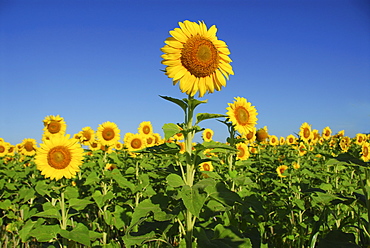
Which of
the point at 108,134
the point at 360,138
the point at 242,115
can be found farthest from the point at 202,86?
the point at 360,138

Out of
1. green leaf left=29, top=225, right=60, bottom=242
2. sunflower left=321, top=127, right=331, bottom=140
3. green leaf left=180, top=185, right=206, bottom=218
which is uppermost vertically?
sunflower left=321, top=127, right=331, bottom=140

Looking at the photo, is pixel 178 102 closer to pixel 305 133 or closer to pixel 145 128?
pixel 145 128

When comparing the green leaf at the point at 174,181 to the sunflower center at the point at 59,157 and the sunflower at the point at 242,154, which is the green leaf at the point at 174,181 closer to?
the sunflower center at the point at 59,157

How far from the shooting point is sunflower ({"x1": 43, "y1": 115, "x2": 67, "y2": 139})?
21.0 feet

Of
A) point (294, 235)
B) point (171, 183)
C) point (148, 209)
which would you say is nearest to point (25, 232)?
point (148, 209)

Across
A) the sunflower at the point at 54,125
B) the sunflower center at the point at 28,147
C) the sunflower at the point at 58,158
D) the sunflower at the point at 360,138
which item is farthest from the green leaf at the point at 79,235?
the sunflower at the point at 360,138

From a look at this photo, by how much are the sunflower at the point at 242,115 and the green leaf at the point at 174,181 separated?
1.95 metres

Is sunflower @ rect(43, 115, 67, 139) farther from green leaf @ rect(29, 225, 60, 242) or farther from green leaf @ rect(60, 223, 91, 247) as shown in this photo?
green leaf @ rect(60, 223, 91, 247)

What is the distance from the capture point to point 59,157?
169 inches

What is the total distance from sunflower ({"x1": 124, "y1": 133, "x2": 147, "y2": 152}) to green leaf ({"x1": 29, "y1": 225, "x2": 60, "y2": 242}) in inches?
148

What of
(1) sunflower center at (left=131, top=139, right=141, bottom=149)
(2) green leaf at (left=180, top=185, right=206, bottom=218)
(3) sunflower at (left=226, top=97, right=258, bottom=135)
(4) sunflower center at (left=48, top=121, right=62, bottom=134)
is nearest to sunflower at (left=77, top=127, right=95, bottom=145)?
(4) sunflower center at (left=48, top=121, right=62, bottom=134)

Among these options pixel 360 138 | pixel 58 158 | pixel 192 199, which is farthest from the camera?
pixel 360 138

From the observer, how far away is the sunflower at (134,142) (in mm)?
7547

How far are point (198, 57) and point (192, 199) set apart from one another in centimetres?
116
